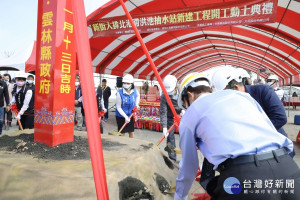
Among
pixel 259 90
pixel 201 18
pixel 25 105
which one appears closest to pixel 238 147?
pixel 259 90

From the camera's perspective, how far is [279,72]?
15.5 meters

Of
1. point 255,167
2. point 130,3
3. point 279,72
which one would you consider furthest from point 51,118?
point 279,72

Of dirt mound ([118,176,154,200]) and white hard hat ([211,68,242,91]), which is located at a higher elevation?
white hard hat ([211,68,242,91])

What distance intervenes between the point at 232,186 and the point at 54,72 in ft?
6.26

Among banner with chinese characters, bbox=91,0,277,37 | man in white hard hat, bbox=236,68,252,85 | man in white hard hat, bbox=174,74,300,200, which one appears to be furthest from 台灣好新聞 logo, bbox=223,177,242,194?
banner with chinese characters, bbox=91,0,277,37

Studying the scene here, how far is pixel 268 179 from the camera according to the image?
3.51ft

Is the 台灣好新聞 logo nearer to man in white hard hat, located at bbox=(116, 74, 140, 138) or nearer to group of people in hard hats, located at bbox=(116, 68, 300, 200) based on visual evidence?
group of people in hard hats, located at bbox=(116, 68, 300, 200)

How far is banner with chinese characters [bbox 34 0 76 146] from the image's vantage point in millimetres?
2229

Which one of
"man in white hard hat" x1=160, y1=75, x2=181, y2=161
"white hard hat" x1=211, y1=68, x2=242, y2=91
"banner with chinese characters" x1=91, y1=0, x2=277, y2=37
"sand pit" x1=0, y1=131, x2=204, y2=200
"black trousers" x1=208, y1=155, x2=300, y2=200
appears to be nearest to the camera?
"black trousers" x1=208, y1=155, x2=300, y2=200

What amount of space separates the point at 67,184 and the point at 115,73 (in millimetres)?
11269

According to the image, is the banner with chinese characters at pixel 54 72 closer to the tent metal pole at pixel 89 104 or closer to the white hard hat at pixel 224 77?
the tent metal pole at pixel 89 104

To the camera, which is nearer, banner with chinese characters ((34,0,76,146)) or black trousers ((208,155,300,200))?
black trousers ((208,155,300,200))

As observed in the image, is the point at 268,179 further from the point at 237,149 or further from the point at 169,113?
the point at 169,113

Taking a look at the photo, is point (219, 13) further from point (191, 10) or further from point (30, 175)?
point (30, 175)
